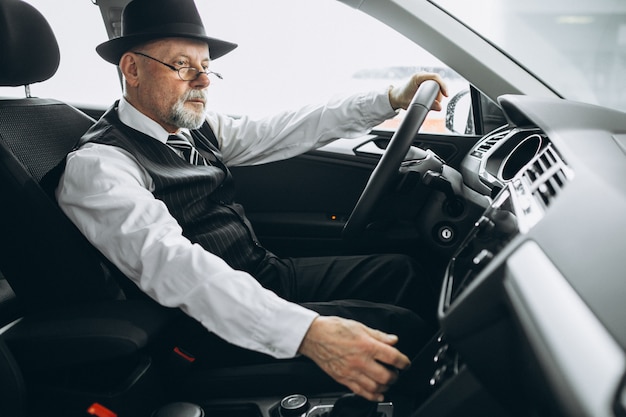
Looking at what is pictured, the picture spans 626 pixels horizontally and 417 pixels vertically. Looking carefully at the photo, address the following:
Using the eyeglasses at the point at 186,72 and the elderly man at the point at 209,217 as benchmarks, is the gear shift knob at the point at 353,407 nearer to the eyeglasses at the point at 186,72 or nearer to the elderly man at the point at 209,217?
the elderly man at the point at 209,217

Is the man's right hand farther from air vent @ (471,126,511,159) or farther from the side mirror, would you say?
the side mirror

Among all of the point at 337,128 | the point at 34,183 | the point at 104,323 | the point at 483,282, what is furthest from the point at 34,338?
the point at 337,128

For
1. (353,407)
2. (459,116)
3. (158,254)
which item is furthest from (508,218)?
(459,116)

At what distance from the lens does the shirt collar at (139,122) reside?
4.94 feet

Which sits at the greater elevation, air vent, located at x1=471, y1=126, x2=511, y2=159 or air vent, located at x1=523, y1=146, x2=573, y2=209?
air vent, located at x1=523, y1=146, x2=573, y2=209

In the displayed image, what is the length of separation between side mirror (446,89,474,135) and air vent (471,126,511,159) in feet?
0.81

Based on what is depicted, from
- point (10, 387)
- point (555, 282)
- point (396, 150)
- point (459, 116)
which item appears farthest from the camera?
point (459, 116)

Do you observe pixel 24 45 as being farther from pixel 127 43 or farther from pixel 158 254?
pixel 158 254

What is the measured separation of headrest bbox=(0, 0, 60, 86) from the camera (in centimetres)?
132

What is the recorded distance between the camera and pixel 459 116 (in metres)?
2.17

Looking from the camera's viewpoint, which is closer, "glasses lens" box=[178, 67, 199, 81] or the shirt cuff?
the shirt cuff

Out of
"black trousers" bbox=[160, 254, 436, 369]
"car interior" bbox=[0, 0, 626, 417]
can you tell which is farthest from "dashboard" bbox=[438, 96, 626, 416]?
"black trousers" bbox=[160, 254, 436, 369]

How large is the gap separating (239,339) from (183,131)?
82cm

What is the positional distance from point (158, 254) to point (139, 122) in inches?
20.4
